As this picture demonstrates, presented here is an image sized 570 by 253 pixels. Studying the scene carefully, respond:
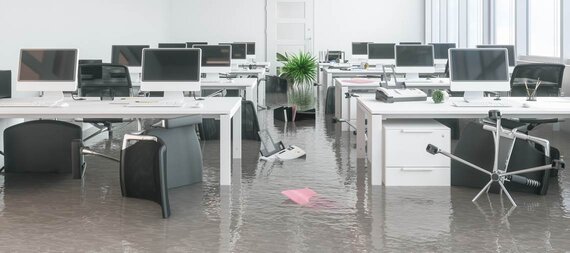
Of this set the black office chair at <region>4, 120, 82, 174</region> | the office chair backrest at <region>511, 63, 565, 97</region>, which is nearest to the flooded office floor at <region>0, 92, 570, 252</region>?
the black office chair at <region>4, 120, 82, 174</region>

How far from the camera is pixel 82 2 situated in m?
9.95

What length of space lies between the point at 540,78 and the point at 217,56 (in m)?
3.97

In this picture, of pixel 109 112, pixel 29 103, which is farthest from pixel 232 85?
pixel 109 112

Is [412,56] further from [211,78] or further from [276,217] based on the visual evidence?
[276,217]

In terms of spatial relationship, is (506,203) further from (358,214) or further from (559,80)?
(559,80)

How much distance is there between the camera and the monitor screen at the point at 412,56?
28.7 feet

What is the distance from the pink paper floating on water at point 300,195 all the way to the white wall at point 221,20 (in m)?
14.5

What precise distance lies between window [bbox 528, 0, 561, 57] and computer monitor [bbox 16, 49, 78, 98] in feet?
22.8

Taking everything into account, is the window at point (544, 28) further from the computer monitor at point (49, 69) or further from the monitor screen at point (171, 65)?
the computer monitor at point (49, 69)

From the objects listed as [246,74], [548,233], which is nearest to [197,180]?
[548,233]

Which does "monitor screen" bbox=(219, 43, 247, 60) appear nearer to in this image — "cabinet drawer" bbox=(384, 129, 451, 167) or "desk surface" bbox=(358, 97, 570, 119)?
"desk surface" bbox=(358, 97, 570, 119)

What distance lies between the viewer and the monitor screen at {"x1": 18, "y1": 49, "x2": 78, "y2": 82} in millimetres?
5883

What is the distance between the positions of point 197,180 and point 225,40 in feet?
46.5

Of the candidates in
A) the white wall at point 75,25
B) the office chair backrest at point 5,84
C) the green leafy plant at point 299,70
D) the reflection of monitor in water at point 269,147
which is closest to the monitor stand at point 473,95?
the reflection of monitor in water at point 269,147
